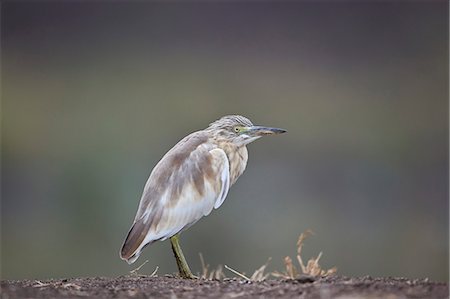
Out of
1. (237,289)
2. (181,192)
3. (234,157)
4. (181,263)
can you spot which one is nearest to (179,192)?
(181,192)

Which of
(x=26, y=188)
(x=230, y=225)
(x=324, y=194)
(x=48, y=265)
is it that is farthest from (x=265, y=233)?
(x=26, y=188)

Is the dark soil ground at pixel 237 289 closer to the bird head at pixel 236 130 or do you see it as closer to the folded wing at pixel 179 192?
the folded wing at pixel 179 192

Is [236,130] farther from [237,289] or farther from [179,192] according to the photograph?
[237,289]

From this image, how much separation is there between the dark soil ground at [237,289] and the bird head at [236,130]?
1245 mm

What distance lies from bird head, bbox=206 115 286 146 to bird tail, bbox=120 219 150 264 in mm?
790

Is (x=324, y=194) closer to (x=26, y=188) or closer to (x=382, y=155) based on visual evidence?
(x=382, y=155)

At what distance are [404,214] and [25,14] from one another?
6.20 m

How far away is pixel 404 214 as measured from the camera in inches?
405

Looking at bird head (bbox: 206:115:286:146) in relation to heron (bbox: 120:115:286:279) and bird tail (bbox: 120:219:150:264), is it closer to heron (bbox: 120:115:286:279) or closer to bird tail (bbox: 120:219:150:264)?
heron (bbox: 120:115:286:279)

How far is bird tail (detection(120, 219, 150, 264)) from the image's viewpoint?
5.25 m

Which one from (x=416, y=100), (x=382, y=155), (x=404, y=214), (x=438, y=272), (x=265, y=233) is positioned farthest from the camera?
(x=416, y=100)

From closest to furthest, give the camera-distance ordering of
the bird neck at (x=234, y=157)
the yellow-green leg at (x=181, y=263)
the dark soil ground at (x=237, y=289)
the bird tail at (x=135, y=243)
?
the dark soil ground at (x=237, y=289), the bird tail at (x=135, y=243), the yellow-green leg at (x=181, y=263), the bird neck at (x=234, y=157)

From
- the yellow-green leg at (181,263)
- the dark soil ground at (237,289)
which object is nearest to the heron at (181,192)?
the yellow-green leg at (181,263)

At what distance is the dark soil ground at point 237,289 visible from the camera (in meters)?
4.16
